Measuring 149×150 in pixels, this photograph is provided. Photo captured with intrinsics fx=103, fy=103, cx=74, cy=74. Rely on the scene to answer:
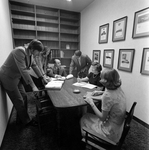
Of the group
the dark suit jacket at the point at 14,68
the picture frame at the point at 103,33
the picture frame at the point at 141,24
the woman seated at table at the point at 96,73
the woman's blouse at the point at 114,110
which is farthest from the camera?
the picture frame at the point at 103,33

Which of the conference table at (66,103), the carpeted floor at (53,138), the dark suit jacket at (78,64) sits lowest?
the carpeted floor at (53,138)

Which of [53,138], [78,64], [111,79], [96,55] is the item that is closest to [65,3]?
[96,55]

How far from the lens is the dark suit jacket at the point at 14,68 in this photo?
1.42 metres

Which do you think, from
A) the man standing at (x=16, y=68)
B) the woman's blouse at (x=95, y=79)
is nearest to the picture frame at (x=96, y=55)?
the woman's blouse at (x=95, y=79)

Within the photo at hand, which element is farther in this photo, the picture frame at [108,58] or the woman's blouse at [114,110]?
the picture frame at [108,58]

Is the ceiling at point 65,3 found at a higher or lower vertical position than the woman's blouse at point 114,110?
higher

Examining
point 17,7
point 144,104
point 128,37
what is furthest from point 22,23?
point 144,104

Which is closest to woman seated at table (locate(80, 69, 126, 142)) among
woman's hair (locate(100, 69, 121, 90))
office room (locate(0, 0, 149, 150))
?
woman's hair (locate(100, 69, 121, 90))

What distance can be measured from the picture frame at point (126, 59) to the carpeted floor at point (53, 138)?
1.13 meters

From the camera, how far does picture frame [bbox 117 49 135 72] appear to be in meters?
2.09

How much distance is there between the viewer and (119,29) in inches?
91.0

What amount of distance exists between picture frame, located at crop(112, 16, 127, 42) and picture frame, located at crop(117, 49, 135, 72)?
0.98 ft

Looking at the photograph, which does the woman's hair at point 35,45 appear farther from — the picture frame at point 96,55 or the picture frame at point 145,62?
the picture frame at point 96,55

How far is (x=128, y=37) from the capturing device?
6.97 feet
